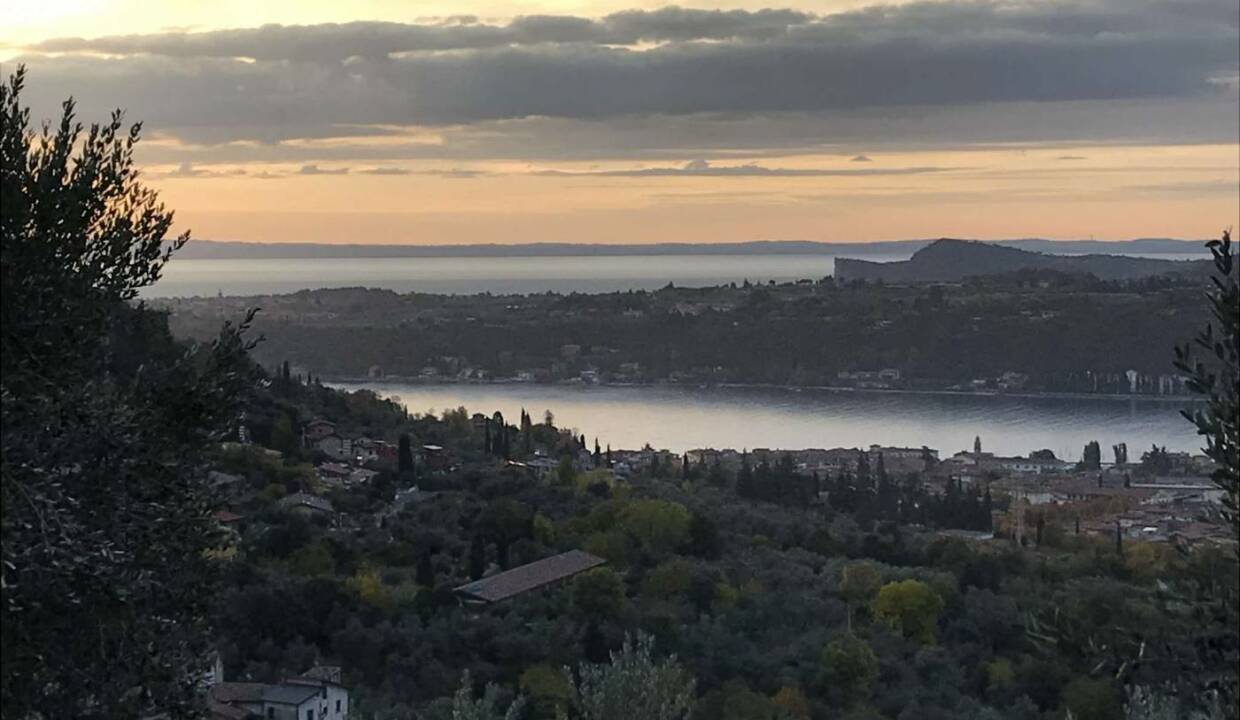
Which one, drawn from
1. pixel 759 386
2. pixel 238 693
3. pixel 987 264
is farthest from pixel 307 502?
pixel 987 264

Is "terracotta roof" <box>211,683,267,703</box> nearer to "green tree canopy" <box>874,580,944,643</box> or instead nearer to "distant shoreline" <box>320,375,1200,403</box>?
"green tree canopy" <box>874,580,944,643</box>

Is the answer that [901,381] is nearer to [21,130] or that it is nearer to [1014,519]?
[1014,519]

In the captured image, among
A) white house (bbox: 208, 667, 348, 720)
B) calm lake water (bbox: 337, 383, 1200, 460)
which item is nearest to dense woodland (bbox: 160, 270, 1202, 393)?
calm lake water (bbox: 337, 383, 1200, 460)

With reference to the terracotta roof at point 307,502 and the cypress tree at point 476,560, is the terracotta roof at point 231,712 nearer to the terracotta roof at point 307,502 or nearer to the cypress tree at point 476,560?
the cypress tree at point 476,560

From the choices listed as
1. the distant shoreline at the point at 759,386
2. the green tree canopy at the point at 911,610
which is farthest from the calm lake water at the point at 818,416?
the green tree canopy at the point at 911,610

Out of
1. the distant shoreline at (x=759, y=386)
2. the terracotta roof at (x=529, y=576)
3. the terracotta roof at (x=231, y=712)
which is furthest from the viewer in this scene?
the distant shoreline at (x=759, y=386)

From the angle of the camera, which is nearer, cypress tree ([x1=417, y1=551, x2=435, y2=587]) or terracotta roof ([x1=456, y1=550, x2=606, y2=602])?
terracotta roof ([x1=456, y1=550, x2=606, y2=602])

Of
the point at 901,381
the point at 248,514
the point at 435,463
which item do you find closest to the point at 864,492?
the point at 435,463
